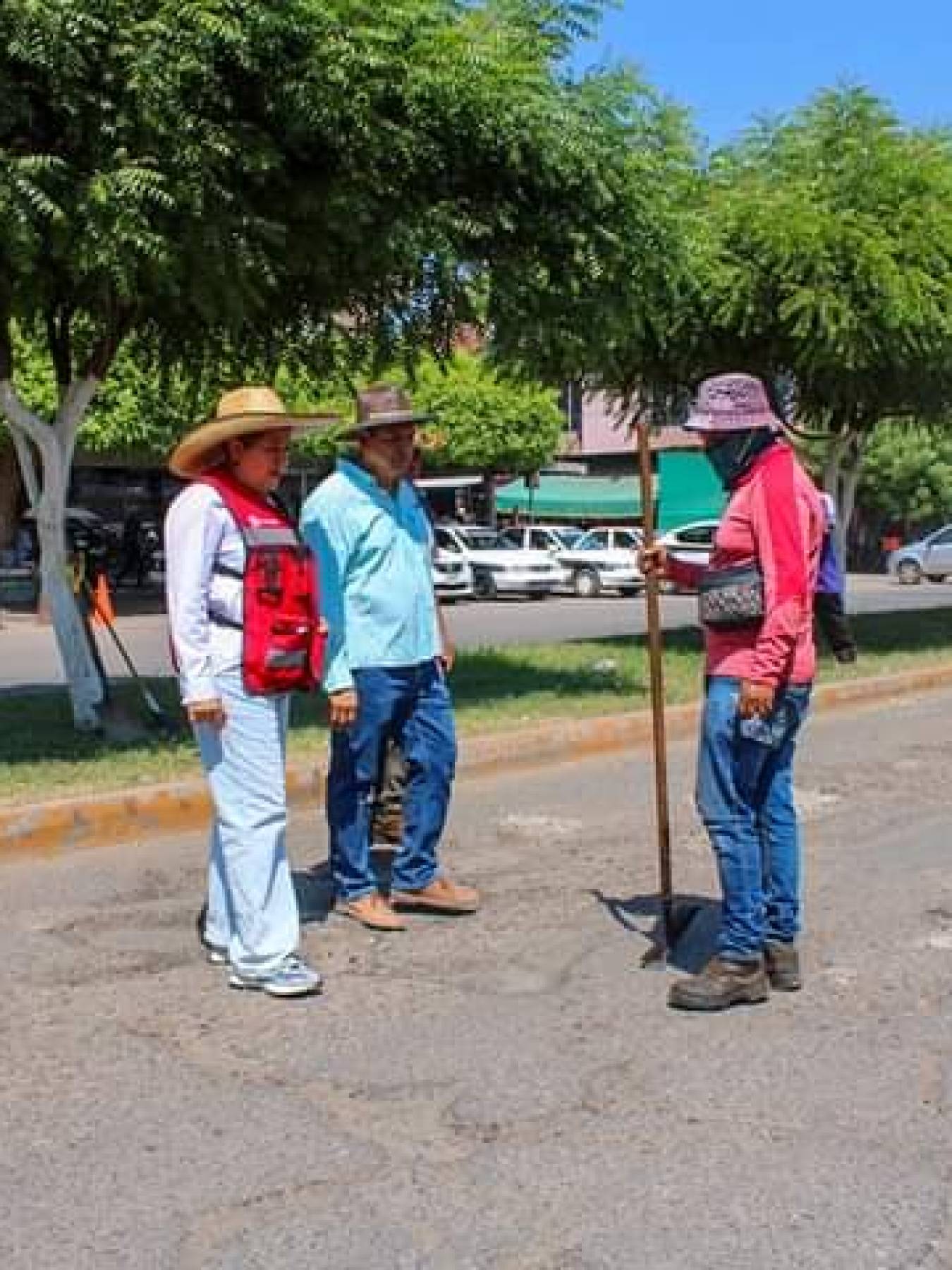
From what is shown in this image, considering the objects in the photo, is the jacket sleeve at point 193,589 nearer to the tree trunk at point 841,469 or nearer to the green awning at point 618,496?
the tree trunk at point 841,469

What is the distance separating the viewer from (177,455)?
5.41 metres

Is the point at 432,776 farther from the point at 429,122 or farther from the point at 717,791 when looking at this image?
the point at 429,122

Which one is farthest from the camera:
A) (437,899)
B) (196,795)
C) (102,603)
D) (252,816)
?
(102,603)

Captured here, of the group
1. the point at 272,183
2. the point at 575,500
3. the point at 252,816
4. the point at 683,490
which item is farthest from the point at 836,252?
the point at 575,500

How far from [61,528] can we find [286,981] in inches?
212

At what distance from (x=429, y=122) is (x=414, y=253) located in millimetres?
751

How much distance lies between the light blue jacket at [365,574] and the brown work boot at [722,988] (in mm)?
1596

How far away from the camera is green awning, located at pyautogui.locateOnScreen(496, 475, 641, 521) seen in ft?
163

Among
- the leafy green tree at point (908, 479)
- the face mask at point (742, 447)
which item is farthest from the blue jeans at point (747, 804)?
the leafy green tree at point (908, 479)

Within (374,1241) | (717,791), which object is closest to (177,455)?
(717,791)

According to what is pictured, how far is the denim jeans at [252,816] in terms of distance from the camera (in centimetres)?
512

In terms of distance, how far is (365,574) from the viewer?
591 centimetres

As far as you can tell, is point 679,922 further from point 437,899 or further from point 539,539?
point 539,539

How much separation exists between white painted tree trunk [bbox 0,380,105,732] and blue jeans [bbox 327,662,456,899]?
14.0 ft
